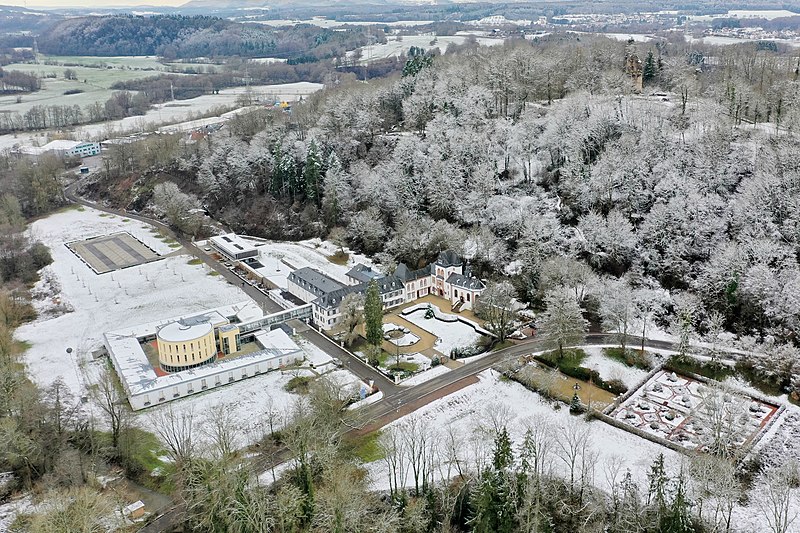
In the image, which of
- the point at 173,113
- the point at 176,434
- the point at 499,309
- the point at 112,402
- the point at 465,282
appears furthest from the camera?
the point at 173,113

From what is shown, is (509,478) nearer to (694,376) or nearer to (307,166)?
(694,376)

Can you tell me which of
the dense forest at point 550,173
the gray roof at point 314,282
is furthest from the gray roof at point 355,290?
the dense forest at point 550,173

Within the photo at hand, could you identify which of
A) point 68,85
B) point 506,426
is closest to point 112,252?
point 506,426

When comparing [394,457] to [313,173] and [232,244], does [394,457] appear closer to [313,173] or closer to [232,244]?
[232,244]

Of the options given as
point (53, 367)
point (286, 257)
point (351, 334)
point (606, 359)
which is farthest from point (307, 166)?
point (606, 359)

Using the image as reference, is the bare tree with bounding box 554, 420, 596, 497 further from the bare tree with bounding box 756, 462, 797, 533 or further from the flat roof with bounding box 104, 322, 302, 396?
the flat roof with bounding box 104, 322, 302, 396

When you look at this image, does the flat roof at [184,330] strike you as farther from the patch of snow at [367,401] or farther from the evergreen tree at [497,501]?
the evergreen tree at [497,501]
